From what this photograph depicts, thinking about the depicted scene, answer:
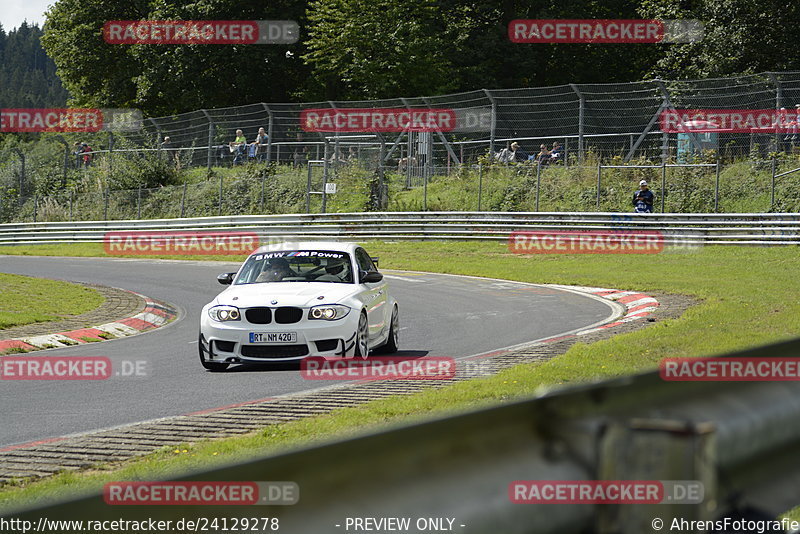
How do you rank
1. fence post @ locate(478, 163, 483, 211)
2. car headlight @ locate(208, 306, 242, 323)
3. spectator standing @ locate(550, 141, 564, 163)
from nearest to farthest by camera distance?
car headlight @ locate(208, 306, 242, 323), fence post @ locate(478, 163, 483, 211), spectator standing @ locate(550, 141, 564, 163)

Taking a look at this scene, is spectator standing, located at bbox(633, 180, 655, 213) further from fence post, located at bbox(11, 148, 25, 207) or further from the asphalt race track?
fence post, located at bbox(11, 148, 25, 207)

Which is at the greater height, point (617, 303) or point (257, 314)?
point (257, 314)

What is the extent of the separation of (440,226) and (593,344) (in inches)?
841

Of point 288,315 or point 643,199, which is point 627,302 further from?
point 643,199

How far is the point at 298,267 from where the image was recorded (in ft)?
42.8

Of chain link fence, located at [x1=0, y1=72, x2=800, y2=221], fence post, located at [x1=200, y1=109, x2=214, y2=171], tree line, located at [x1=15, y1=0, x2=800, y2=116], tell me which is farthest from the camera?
tree line, located at [x1=15, y1=0, x2=800, y2=116]

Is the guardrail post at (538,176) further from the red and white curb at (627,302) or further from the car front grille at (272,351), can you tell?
the car front grille at (272,351)

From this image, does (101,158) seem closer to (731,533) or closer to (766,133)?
(766,133)

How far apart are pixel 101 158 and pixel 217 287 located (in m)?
23.6

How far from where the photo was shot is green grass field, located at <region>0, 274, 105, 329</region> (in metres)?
16.1

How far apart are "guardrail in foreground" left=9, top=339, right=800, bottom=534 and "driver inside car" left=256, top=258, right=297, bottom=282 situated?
1038 centimetres

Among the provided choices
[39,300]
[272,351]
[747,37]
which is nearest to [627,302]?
[272,351]

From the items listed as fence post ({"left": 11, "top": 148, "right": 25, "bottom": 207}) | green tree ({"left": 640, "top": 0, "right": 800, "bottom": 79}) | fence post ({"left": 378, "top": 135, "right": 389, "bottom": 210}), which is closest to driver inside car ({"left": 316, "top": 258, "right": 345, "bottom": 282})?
fence post ({"left": 378, "top": 135, "right": 389, "bottom": 210})

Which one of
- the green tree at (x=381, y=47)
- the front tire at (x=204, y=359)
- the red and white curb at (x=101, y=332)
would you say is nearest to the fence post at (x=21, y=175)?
the green tree at (x=381, y=47)
